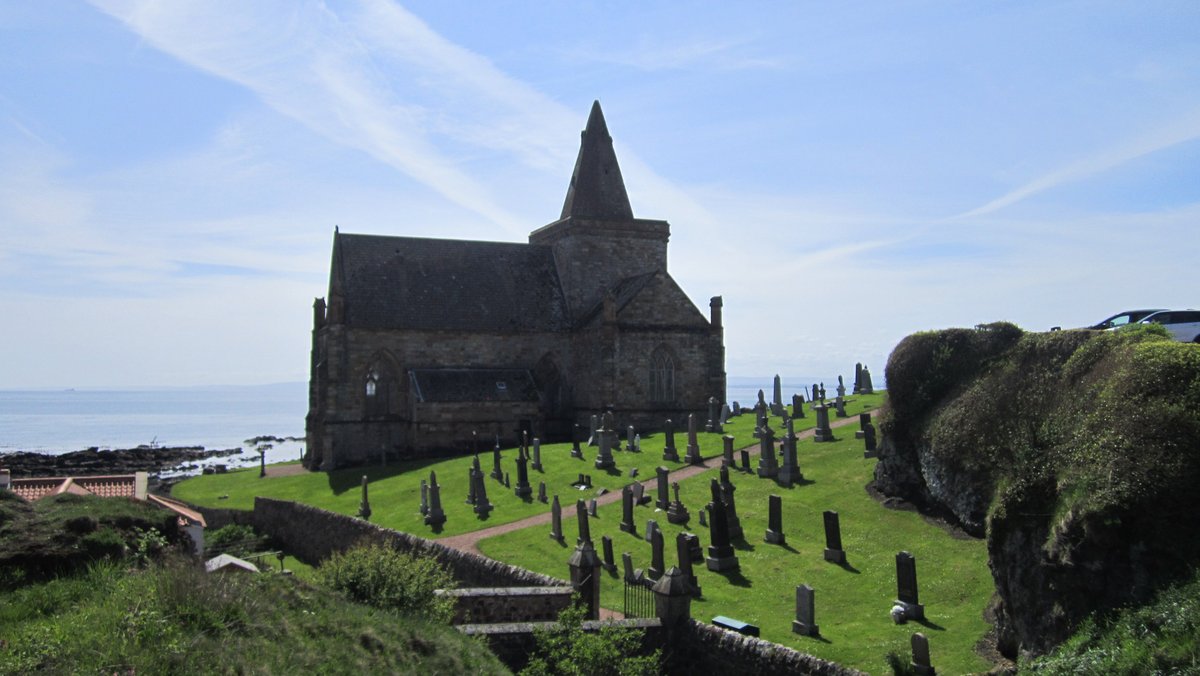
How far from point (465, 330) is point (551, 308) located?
4685mm

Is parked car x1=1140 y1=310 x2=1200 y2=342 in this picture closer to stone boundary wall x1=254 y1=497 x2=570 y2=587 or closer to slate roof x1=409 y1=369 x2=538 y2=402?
stone boundary wall x1=254 y1=497 x2=570 y2=587

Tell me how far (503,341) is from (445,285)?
4.00m

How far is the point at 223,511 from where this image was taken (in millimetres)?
34812

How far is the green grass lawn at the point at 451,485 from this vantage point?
2823 cm

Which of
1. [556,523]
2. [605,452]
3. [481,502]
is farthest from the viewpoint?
[605,452]

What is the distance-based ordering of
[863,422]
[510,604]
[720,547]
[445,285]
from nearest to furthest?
[510,604] → [720,547] → [863,422] → [445,285]

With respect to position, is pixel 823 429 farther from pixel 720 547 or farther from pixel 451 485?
pixel 451 485

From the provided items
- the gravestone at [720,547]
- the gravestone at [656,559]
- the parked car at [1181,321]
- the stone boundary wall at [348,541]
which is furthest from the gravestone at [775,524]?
the parked car at [1181,321]

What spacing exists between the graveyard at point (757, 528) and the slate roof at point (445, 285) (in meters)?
7.36

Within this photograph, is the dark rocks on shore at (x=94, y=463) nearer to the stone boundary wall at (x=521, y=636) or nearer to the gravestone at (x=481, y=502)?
the gravestone at (x=481, y=502)

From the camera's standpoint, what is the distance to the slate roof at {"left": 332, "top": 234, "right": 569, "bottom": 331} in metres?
42.7

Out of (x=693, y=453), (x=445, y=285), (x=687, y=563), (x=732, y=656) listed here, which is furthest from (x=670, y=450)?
(x=445, y=285)

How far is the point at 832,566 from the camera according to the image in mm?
17828

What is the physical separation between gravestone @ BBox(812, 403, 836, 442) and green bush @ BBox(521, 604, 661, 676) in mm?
15463
